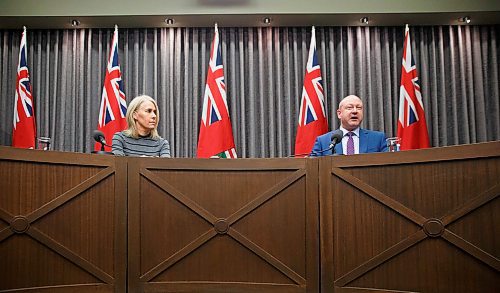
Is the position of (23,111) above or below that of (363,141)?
above

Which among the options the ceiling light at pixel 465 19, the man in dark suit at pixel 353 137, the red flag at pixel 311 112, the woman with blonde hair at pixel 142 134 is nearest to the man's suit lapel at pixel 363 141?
the man in dark suit at pixel 353 137

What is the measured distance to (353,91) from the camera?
20.4 ft

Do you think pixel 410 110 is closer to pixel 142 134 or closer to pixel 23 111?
pixel 142 134

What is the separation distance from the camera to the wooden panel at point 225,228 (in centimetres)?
351

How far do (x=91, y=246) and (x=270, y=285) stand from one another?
1020mm

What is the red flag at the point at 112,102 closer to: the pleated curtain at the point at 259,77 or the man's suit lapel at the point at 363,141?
the pleated curtain at the point at 259,77

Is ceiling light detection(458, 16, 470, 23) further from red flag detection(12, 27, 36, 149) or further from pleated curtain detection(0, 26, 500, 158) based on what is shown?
red flag detection(12, 27, 36, 149)

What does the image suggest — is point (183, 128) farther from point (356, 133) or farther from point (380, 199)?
point (380, 199)

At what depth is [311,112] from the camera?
596 cm

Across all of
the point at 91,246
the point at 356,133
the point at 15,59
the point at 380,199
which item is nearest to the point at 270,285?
the point at 380,199

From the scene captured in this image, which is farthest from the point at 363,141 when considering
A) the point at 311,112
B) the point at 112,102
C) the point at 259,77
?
the point at 112,102

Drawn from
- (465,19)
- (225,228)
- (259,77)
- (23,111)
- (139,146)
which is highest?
(465,19)

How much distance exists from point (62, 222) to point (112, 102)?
277 cm

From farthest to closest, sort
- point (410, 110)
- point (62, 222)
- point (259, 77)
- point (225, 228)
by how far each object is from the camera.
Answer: point (259, 77) < point (410, 110) < point (225, 228) < point (62, 222)
